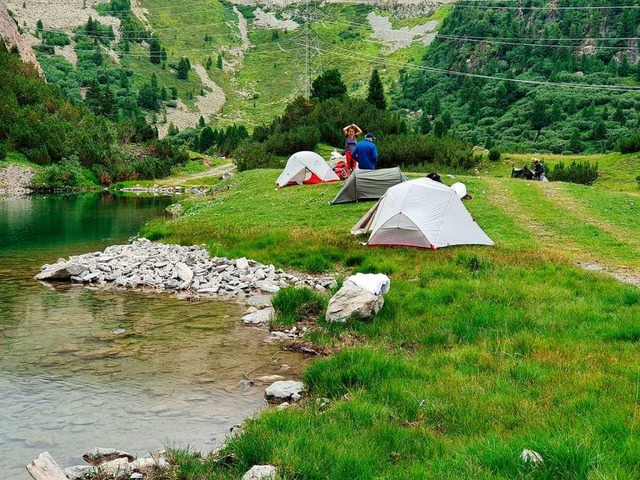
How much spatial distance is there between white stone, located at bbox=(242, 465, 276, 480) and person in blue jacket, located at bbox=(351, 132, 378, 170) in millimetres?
22395

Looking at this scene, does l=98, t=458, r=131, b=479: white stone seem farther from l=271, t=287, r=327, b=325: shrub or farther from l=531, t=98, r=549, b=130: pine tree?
l=531, t=98, r=549, b=130: pine tree

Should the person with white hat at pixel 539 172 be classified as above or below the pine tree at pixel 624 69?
below

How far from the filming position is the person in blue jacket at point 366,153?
2698 centimetres

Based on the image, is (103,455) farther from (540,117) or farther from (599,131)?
(540,117)

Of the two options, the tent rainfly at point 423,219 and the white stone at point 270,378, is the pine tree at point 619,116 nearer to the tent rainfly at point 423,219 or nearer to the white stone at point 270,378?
the tent rainfly at point 423,219

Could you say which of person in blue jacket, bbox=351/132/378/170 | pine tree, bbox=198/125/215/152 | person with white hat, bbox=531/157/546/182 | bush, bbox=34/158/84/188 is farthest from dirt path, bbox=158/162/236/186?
person in blue jacket, bbox=351/132/378/170

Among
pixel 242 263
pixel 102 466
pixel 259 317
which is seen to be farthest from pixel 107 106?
pixel 102 466

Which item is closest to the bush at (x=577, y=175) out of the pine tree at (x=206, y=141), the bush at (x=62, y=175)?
the bush at (x=62, y=175)

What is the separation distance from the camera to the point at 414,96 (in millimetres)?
166000

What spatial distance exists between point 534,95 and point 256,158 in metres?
91.2

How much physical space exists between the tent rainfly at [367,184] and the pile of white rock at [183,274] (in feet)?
28.1

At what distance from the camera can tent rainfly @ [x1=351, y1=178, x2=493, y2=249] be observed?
17.8 metres

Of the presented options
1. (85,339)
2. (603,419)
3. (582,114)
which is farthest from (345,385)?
(582,114)

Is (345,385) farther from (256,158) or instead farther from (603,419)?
(256,158)
